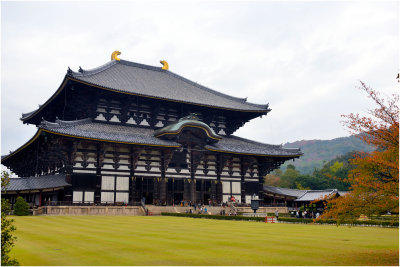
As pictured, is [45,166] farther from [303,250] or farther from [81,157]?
[303,250]

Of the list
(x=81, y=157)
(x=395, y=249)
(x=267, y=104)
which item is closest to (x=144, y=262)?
(x=395, y=249)

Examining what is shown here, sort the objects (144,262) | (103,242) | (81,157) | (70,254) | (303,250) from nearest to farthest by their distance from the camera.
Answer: (144,262) < (70,254) < (303,250) < (103,242) < (81,157)

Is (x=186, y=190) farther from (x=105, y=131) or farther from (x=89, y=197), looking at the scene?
(x=105, y=131)

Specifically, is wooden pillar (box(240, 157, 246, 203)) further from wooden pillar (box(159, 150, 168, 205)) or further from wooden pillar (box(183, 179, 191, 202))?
wooden pillar (box(159, 150, 168, 205))

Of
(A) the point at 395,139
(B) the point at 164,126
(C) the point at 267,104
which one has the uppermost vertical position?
(C) the point at 267,104

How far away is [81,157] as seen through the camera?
44.3 m

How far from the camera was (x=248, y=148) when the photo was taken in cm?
5653

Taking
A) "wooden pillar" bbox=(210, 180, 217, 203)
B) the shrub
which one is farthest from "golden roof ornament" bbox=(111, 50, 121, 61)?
the shrub

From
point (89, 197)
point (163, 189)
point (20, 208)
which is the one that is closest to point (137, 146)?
point (163, 189)

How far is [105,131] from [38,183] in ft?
31.0

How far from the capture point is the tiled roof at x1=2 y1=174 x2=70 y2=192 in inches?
1668

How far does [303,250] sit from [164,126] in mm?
40525

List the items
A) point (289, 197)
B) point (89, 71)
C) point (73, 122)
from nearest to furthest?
point (73, 122)
point (89, 71)
point (289, 197)

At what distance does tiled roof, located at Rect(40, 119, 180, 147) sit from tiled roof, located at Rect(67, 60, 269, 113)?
489 cm
